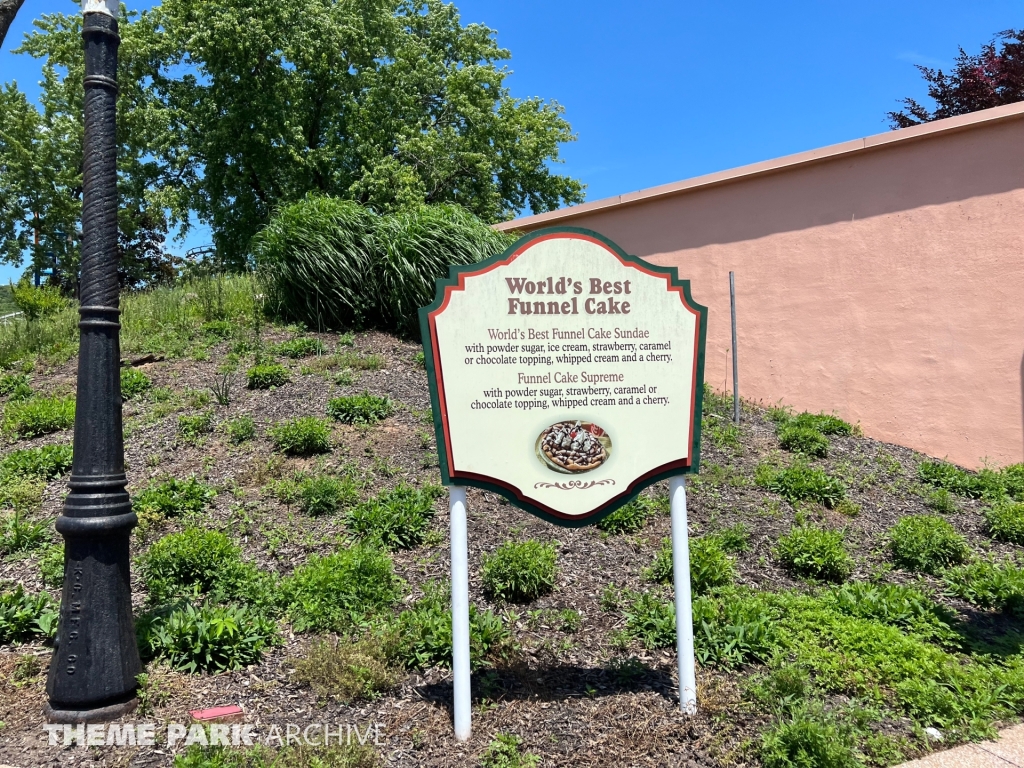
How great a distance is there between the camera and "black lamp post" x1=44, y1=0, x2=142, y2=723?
3.72 meters

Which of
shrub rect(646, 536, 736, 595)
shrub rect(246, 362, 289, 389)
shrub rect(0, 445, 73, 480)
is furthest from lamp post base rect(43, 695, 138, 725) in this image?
shrub rect(246, 362, 289, 389)

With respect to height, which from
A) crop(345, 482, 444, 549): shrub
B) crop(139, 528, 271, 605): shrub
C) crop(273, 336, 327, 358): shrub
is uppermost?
crop(273, 336, 327, 358): shrub

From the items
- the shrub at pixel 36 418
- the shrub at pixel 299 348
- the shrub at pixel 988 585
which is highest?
the shrub at pixel 299 348

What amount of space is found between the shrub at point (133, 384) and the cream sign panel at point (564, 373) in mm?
5510

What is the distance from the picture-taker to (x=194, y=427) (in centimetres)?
709

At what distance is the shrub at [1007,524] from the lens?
6.36 metres

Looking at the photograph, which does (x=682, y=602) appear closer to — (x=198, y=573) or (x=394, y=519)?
(x=394, y=519)

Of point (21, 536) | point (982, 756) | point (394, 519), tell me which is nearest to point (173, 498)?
point (21, 536)

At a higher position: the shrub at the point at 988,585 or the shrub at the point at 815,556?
the shrub at the point at 815,556

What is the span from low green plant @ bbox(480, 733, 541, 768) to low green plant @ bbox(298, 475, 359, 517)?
269 cm

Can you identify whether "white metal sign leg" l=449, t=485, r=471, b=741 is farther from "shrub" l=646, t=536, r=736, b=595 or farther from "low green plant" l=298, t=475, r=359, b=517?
"low green plant" l=298, t=475, r=359, b=517

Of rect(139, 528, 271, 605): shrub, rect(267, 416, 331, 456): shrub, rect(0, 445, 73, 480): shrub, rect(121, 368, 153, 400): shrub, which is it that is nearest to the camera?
rect(139, 528, 271, 605): shrub

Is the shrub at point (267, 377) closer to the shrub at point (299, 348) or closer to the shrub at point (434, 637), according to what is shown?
the shrub at point (299, 348)

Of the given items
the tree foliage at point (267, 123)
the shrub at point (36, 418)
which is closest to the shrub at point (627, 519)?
the shrub at point (36, 418)
